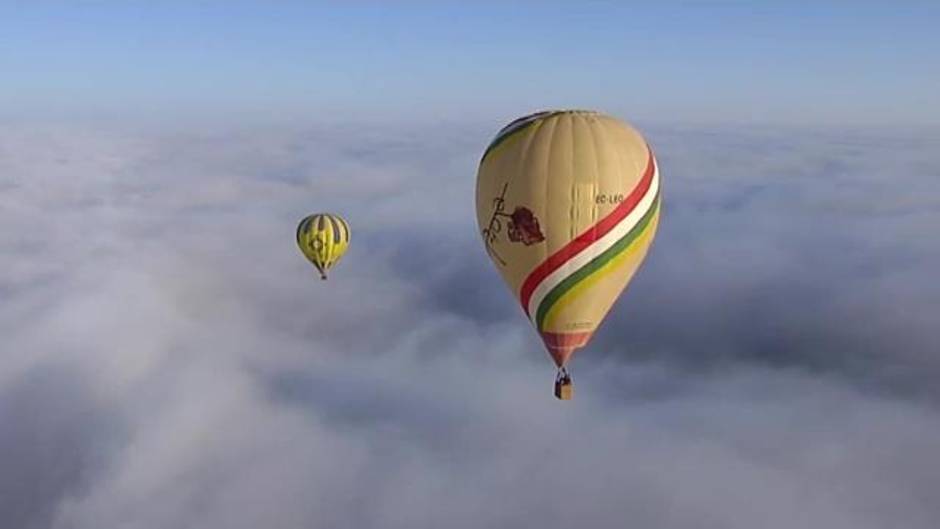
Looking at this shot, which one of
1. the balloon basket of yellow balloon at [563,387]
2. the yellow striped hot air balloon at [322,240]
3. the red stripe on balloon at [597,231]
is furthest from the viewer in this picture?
the yellow striped hot air balloon at [322,240]

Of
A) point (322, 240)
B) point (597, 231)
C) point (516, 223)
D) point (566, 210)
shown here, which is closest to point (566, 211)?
point (566, 210)

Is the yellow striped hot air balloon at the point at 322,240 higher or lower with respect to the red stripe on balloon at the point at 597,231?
lower

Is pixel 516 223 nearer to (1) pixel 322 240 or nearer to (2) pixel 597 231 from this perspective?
(2) pixel 597 231

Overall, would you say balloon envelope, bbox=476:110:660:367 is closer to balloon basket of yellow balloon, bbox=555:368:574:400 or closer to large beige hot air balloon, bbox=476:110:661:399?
large beige hot air balloon, bbox=476:110:661:399

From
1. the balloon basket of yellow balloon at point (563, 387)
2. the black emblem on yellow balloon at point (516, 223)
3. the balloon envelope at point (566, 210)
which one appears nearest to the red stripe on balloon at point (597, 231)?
the balloon envelope at point (566, 210)

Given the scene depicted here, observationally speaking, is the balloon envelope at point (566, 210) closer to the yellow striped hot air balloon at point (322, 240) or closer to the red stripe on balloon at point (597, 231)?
the red stripe on balloon at point (597, 231)

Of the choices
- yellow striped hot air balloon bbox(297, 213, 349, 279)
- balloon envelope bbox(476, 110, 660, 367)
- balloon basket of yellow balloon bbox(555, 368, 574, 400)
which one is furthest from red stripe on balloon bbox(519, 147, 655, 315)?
yellow striped hot air balloon bbox(297, 213, 349, 279)
